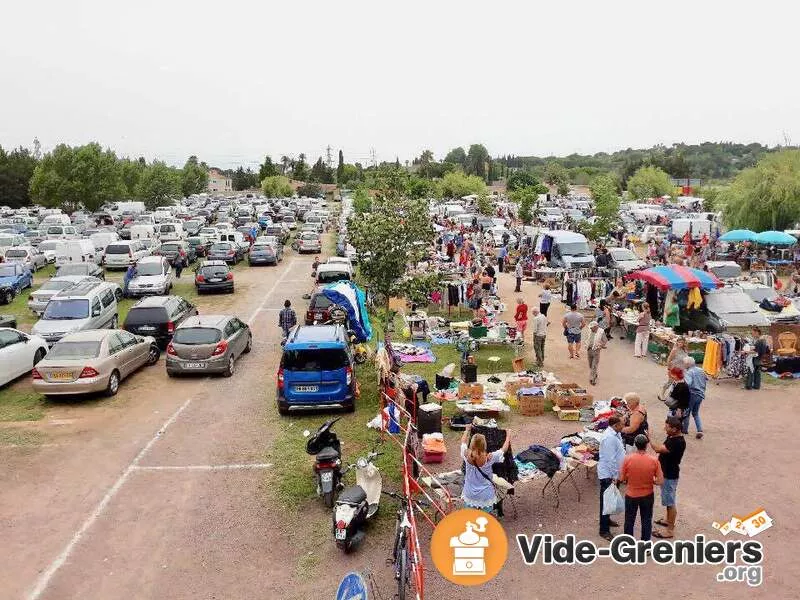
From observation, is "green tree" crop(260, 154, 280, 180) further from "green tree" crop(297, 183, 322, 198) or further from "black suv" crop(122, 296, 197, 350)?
"black suv" crop(122, 296, 197, 350)

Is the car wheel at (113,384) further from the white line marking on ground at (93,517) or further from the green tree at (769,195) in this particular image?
the green tree at (769,195)

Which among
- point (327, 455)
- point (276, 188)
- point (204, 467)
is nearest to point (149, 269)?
point (204, 467)

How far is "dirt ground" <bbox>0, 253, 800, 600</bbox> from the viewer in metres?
7.57

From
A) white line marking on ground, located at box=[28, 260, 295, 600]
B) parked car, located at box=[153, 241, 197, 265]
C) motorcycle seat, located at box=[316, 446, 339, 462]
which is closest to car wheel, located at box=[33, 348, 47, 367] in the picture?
white line marking on ground, located at box=[28, 260, 295, 600]

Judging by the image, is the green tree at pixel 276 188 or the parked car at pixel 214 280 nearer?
the parked car at pixel 214 280

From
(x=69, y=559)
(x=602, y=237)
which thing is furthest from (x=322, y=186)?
(x=69, y=559)

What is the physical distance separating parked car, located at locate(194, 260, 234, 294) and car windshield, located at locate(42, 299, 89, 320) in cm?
849

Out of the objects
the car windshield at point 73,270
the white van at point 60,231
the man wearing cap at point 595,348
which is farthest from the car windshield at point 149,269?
the man wearing cap at point 595,348

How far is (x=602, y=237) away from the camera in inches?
1535

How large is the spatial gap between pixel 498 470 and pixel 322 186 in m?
123

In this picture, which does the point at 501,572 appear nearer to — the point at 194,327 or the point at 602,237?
the point at 194,327

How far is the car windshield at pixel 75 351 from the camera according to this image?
14.3 m

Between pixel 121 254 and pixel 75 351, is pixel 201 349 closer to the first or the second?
pixel 75 351

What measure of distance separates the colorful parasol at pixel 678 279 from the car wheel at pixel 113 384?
14.2 meters
